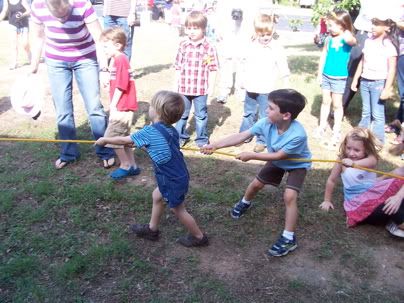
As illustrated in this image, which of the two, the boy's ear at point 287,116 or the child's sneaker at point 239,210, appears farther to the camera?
the child's sneaker at point 239,210

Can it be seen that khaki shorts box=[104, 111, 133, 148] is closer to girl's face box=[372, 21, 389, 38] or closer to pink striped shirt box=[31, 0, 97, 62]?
pink striped shirt box=[31, 0, 97, 62]

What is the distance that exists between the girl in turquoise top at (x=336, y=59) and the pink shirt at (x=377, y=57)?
0.27 m

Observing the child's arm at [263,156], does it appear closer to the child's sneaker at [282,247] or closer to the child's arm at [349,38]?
the child's sneaker at [282,247]

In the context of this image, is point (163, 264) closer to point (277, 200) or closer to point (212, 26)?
point (277, 200)

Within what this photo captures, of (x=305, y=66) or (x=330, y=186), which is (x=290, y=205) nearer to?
(x=330, y=186)

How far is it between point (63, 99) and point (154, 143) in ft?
6.26

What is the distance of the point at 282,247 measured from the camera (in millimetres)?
3268

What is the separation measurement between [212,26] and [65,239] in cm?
683

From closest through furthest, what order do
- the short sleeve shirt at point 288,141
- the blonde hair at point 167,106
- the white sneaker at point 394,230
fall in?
the blonde hair at point 167,106
the short sleeve shirt at point 288,141
the white sneaker at point 394,230

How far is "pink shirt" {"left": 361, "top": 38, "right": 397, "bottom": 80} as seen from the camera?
5059mm

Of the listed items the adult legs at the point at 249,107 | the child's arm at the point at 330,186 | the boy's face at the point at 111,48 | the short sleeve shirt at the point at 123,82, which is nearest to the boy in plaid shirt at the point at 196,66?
the adult legs at the point at 249,107

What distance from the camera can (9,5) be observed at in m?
8.13

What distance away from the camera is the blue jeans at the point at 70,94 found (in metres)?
4.22

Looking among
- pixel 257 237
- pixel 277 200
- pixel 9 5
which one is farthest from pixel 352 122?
pixel 9 5
